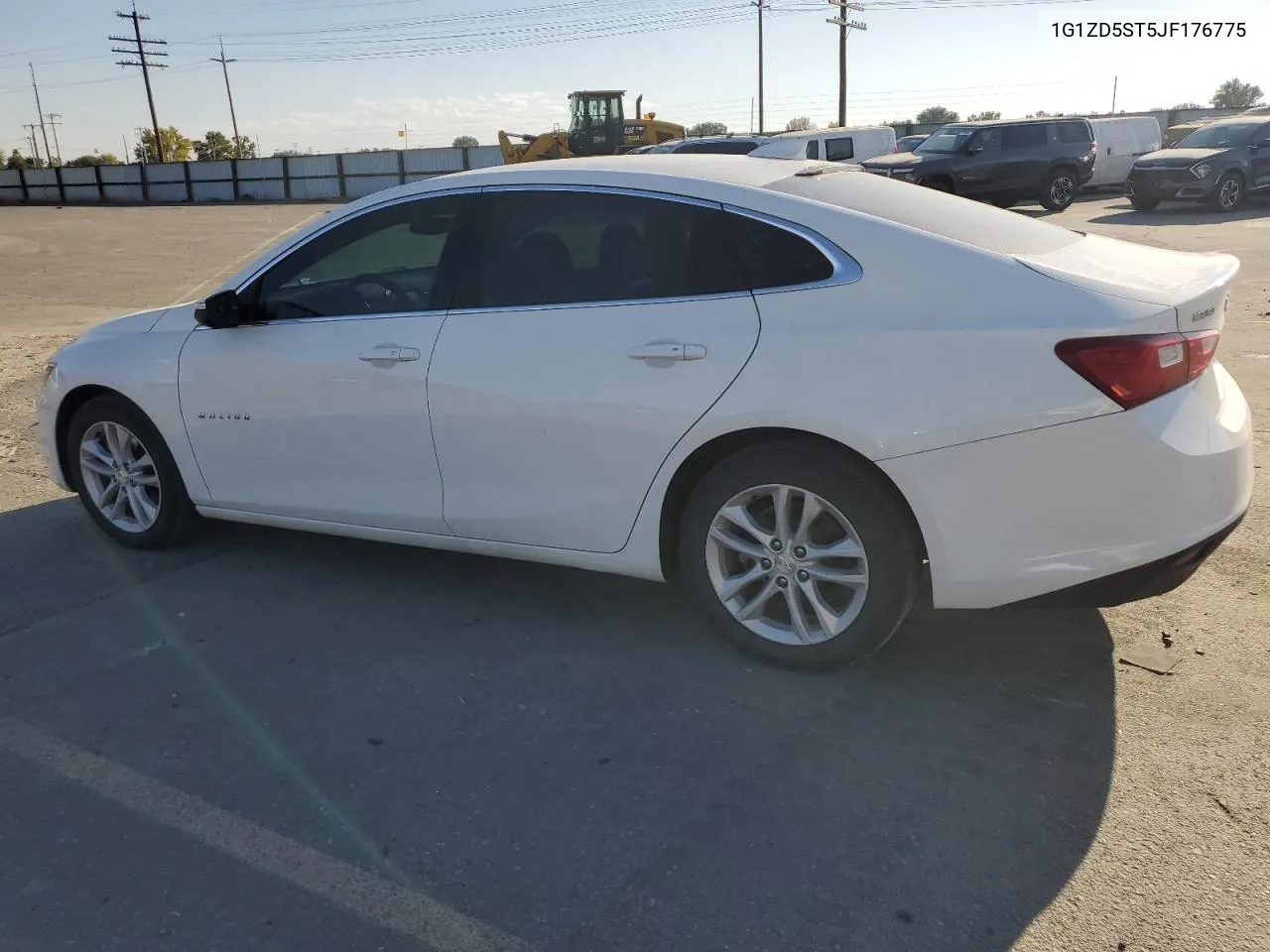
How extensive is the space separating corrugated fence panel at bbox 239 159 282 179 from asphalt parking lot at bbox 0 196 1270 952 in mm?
46346

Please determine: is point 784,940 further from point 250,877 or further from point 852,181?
point 852,181

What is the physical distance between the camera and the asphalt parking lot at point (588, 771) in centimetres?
248

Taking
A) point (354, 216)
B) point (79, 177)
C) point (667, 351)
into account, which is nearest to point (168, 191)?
point (79, 177)

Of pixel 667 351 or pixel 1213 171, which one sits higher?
pixel 667 351

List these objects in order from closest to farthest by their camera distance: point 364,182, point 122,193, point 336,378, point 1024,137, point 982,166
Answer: point 336,378 < point 982,166 < point 1024,137 < point 364,182 < point 122,193

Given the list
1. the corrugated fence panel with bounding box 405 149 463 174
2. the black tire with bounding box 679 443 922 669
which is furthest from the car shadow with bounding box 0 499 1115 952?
the corrugated fence panel with bounding box 405 149 463 174

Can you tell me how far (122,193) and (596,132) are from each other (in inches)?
1101

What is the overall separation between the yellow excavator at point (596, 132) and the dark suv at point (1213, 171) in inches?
718

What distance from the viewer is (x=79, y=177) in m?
52.0

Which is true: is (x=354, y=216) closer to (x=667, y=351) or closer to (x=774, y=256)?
(x=667, y=351)

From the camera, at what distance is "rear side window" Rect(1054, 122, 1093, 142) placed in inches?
888

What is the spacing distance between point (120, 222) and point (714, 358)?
3453 cm

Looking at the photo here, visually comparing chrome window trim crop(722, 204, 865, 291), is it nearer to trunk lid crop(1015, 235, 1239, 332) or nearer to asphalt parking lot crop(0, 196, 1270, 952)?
trunk lid crop(1015, 235, 1239, 332)

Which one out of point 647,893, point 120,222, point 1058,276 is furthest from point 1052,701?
point 120,222
